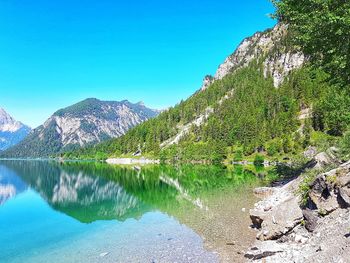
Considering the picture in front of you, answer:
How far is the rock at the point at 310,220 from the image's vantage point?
21781mm

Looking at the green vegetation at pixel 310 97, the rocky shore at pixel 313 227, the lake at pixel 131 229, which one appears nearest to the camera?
the rocky shore at pixel 313 227

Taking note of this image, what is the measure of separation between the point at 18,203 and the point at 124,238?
4140 cm

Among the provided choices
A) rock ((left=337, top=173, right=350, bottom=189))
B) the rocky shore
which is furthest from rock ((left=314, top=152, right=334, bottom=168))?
rock ((left=337, top=173, right=350, bottom=189))

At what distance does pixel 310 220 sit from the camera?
22.2 m

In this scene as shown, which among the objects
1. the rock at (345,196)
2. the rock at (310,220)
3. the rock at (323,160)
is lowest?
the rock at (310,220)

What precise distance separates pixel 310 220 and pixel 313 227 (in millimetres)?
573

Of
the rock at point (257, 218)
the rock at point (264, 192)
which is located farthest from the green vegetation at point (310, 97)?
the rock at point (257, 218)

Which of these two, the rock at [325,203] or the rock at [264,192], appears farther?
the rock at [264,192]

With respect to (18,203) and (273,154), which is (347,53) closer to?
(18,203)

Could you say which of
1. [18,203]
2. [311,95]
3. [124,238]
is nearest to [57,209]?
[18,203]

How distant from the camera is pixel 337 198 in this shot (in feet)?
71.2

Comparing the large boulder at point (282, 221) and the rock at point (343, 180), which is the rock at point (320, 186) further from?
the large boulder at point (282, 221)

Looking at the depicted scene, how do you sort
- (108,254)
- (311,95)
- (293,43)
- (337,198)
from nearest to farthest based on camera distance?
(337,198) < (108,254) < (293,43) < (311,95)

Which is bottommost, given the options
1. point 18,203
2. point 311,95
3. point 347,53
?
point 18,203
